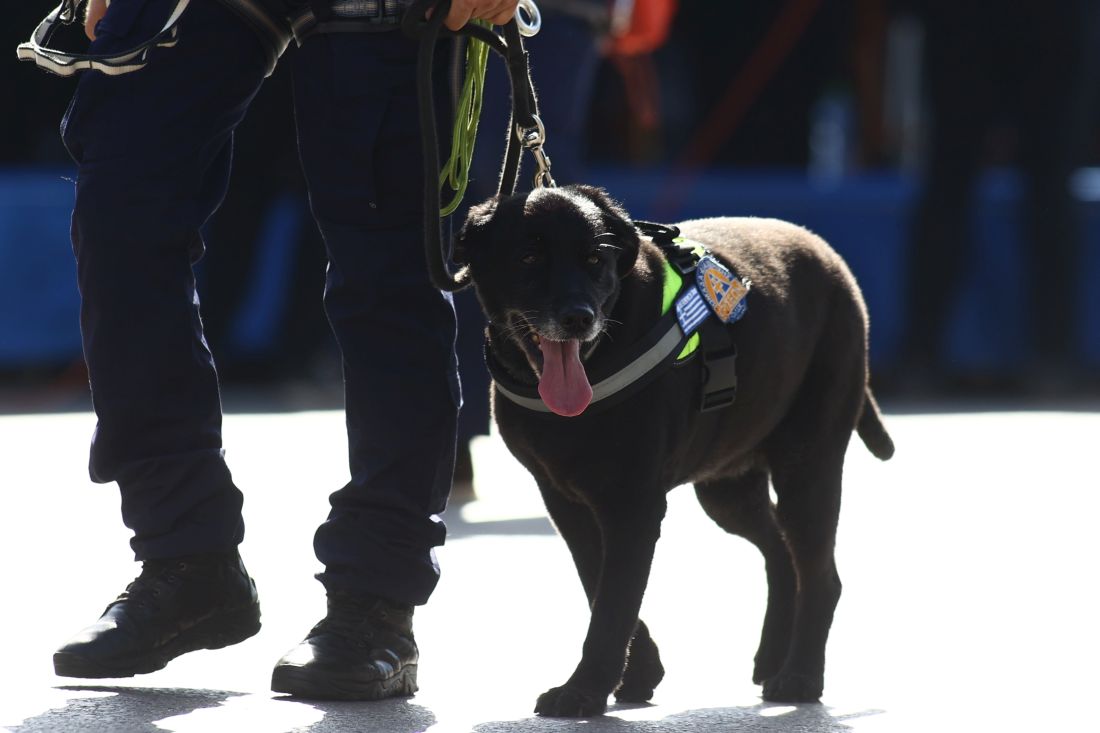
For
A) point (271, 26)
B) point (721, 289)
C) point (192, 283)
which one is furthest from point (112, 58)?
point (721, 289)

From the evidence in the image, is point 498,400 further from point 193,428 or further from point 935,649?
point 935,649

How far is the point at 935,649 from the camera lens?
3623 mm

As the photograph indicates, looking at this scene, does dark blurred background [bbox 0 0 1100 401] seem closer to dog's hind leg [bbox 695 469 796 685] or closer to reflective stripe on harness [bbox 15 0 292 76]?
dog's hind leg [bbox 695 469 796 685]

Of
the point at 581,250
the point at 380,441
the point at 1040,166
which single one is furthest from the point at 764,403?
the point at 1040,166

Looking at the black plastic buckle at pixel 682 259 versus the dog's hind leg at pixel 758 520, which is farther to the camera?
the dog's hind leg at pixel 758 520

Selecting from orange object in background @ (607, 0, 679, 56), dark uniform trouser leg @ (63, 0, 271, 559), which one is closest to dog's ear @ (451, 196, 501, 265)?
dark uniform trouser leg @ (63, 0, 271, 559)

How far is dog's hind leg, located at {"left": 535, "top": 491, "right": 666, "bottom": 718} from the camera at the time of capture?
2930mm

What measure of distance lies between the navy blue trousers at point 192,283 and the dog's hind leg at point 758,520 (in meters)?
0.73

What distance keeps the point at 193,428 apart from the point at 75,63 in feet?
2.22

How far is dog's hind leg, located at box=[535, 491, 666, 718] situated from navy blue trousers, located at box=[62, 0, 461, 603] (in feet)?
1.10

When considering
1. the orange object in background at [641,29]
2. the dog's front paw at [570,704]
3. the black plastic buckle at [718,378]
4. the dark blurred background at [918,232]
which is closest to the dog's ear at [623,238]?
the black plastic buckle at [718,378]

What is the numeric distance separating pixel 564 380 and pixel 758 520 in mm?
834

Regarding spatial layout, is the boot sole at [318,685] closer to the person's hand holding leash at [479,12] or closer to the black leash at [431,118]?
the black leash at [431,118]

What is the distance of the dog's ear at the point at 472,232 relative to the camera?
3074 mm
